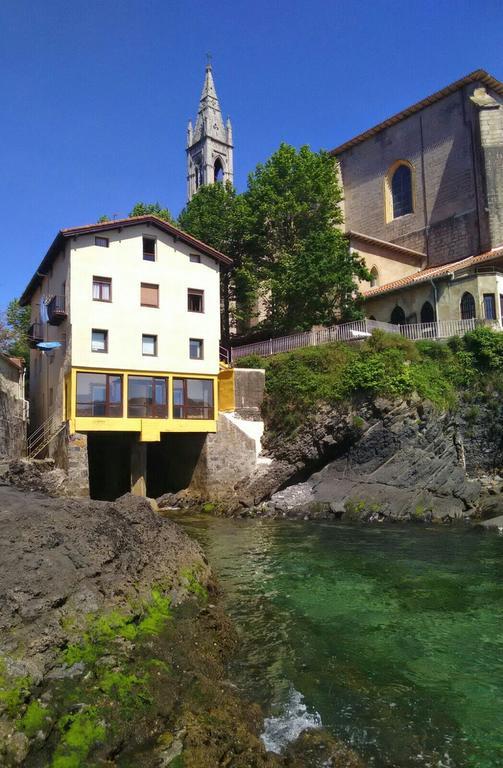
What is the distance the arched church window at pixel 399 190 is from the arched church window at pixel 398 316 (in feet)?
39.5

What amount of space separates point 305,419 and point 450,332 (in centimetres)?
910

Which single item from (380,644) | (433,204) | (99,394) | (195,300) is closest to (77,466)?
(99,394)

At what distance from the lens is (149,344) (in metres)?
27.8

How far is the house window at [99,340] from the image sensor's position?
86.9 ft

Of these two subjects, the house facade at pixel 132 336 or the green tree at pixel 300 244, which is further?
the green tree at pixel 300 244

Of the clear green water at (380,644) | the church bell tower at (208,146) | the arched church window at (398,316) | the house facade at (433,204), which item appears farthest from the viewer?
the church bell tower at (208,146)

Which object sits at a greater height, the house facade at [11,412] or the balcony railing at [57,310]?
the balcony railing at [57,310]

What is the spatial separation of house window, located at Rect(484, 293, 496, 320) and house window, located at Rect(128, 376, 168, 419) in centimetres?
1757

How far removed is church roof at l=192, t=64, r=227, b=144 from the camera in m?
78.7

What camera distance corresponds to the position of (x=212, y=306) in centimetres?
2980

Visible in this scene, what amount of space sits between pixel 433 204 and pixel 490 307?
13.7 metres

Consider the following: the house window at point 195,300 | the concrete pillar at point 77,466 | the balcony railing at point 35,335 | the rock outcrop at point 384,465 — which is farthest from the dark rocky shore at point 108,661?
the balcony railing at point 35,335

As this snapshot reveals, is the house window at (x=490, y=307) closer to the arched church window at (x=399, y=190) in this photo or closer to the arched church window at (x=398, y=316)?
the arched church window at (x=398, y=316)

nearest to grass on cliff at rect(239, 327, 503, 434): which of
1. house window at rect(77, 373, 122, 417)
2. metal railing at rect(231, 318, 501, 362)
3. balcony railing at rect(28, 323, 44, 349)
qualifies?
metal railing at rect(231, 318, 501, 362)
